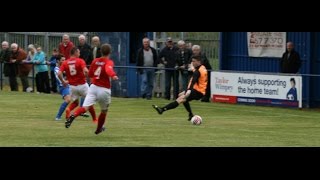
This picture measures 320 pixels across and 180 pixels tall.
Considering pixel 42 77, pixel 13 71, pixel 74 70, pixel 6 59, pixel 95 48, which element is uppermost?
pixel 95 48

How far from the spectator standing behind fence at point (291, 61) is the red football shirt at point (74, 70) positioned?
29.4 feet

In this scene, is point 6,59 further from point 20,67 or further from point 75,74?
point 75,74

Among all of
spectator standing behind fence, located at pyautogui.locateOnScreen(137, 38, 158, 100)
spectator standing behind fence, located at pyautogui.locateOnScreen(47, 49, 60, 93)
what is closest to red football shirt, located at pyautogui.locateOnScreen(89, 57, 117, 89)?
spectator standing behind fence, located at pyautogui.locateOnScreen(137, 38, 158, 100)

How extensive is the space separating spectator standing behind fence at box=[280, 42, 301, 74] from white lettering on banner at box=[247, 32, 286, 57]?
151cm

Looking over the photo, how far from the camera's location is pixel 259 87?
2609 centimetres

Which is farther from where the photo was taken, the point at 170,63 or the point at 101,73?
the point at 170,63

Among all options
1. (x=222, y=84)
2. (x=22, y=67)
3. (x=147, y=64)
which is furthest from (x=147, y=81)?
(x=22, y=67)

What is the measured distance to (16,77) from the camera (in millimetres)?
32469

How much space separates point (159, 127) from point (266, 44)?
10.5 m

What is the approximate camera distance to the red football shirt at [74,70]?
775 inches

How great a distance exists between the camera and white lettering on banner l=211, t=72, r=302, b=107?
25.4 metres
